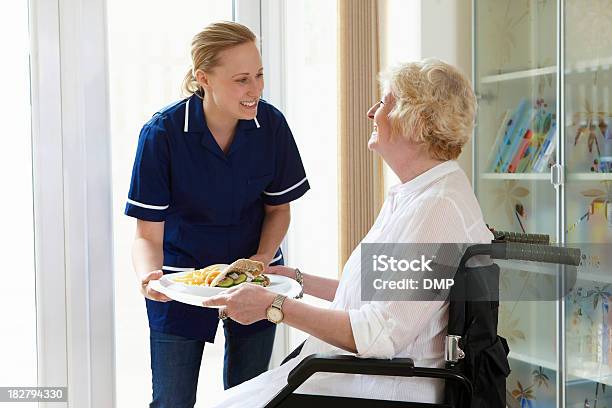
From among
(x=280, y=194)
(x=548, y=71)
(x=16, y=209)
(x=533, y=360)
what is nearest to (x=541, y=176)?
(x=548, y=71)

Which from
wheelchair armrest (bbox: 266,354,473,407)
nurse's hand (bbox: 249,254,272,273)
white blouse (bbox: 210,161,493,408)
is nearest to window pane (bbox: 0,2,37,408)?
nurse's hand (bbox: 249,254,272,273)

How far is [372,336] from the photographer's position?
148cm

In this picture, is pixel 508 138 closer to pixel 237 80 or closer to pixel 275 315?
pixel 237 80

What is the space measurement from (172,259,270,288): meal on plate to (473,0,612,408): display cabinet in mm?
1054

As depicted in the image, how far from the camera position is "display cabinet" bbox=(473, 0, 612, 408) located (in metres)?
2.46

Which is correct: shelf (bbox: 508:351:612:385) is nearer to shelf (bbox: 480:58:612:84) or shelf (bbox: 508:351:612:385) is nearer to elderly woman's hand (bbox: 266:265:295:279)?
shelf (bbox: 480:58:612:84)

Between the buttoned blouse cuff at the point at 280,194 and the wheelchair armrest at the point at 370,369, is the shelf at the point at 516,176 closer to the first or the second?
the buttoned blouse cuff at the point at 280,194

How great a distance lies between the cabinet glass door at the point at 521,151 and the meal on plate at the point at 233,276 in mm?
1178

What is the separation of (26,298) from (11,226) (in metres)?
0.27

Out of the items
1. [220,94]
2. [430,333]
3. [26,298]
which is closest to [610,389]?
[430,333]

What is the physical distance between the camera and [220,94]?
84.8 inches

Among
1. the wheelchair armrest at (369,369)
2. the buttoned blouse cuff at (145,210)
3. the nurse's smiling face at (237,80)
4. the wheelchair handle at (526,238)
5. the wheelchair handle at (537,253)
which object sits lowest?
the wheelchair armrest at (369,369)

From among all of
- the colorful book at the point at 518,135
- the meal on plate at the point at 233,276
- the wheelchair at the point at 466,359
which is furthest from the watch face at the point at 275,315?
the colorful book at the point at 518,135

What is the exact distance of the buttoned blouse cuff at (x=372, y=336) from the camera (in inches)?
58.1
